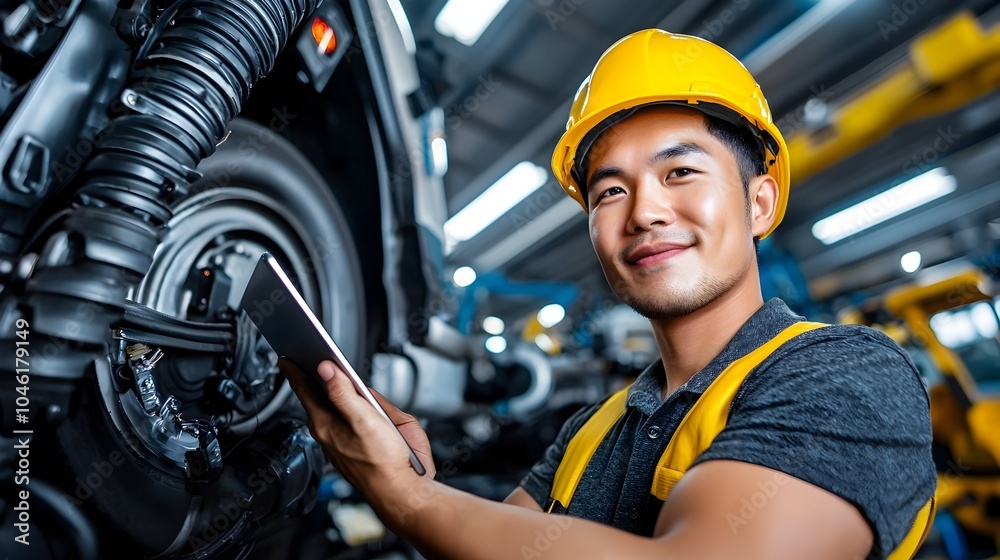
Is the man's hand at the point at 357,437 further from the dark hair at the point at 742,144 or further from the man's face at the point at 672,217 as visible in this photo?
the dark hair at the point at 742,144

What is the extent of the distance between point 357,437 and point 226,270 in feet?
1.94

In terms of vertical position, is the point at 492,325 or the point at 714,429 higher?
the point at 714,429

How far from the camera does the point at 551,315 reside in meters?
4.68

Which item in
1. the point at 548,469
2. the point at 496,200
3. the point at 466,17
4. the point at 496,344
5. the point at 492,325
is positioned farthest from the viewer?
the point at 496,200

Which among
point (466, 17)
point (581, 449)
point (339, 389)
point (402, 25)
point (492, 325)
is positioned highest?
point (466, 17)

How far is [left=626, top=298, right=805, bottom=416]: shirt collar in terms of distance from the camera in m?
0.86

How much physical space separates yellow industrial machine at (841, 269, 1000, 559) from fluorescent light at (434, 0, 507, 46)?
3.00 meters

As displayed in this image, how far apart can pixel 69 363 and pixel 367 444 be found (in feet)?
1.10

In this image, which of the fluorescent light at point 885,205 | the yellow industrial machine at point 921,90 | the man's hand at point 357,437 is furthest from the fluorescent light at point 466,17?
the fluorescent light at point 885,205

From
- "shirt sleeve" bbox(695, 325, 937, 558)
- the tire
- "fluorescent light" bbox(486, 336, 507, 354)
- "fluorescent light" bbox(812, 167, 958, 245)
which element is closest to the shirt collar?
"shirt sleeve" bbox(695, 325, 937, 558)

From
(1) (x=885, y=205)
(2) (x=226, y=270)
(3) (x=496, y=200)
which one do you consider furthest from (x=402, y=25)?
(1) (x=885, y=205)

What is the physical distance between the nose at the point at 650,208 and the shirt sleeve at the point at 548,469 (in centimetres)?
50

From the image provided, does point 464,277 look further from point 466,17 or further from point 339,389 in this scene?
point 339,389

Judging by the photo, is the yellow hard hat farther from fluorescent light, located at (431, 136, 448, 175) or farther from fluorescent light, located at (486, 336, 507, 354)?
fluorescent light, located at (486, 336, 507, 354)
